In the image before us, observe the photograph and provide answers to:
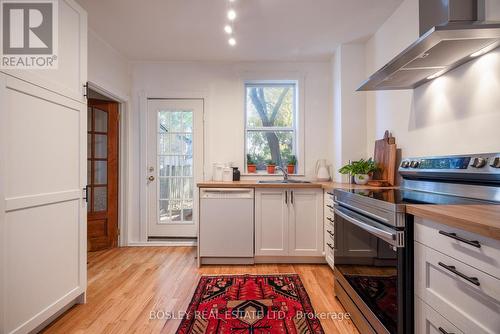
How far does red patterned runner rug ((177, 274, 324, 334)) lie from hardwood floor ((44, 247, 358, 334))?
0.30 ft

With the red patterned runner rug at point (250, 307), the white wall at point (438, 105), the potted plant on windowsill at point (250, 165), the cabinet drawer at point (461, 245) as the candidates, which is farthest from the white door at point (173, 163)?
the cabinet drawer at point (461, 245)

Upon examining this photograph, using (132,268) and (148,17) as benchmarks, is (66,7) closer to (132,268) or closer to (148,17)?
(148,17)

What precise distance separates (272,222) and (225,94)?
1.84 metres

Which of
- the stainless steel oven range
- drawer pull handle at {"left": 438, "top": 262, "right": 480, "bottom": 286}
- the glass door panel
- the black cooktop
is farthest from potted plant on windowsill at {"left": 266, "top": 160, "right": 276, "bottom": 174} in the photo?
drawer pull handle at {"left": 438, "top": 262, "right": 480, "bottom": 286}

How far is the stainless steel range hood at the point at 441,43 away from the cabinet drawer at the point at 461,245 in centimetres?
88

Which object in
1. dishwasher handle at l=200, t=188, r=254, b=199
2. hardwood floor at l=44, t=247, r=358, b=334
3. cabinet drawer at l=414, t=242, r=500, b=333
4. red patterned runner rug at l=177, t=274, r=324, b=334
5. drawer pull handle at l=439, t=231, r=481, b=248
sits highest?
drawer pull handle at l=439, t=231, r=481, b=248

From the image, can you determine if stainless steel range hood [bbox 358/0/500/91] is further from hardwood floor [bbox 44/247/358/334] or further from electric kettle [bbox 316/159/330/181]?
hardwood floor [bbox 44/247/358/334]

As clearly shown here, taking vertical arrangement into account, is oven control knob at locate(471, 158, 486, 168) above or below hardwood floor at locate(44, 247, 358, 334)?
above

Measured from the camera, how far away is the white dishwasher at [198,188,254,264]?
277 cm

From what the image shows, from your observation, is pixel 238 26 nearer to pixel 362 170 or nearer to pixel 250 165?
pixel 250 165

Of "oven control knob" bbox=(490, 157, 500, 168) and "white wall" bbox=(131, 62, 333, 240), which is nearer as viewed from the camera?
"oven control knob" bbox=(490, 157, 500, 168)

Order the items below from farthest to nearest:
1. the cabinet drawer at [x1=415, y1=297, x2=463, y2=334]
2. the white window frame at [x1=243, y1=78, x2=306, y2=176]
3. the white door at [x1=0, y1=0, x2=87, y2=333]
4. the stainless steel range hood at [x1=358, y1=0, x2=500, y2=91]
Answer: the white window frame at [x1=243, y1=78, x2=306, y2=176]
the white door at [x1=0, y1=0, x2=87, y2=333]
the stainless steel range hood at [x1=358, y1=0, x2=500, y2=91]
the cabinet drawer at [x1=415, y1=297, x2=463, y2=334]

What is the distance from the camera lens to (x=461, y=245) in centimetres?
92

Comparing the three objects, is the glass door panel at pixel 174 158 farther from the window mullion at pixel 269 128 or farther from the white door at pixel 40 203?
the white door at pixel 40 203
